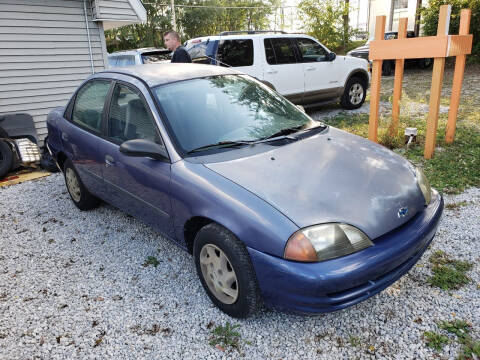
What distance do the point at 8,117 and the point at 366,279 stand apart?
22.6 ft

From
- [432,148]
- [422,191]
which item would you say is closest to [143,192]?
[422,191]

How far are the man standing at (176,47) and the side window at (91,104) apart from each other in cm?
227

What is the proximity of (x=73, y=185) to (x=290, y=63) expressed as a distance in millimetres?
5518

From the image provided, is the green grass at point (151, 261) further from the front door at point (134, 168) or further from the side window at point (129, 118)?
the side window at point (129, 118)

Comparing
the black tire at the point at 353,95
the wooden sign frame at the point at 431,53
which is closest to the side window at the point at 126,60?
the black tire at the point at 353,95

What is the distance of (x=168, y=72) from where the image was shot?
141 inches

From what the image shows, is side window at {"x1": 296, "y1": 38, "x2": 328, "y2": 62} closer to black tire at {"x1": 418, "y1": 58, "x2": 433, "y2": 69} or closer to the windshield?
the windshield

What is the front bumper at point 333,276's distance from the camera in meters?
2.19

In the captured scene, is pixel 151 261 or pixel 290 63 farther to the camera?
pixel 290 63

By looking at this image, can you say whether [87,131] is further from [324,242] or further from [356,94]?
[356,94]

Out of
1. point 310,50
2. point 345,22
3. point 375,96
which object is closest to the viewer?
point 375,96

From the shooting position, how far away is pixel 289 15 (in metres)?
19.6

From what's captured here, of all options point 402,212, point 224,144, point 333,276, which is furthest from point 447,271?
point 224,144

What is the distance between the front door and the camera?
306cm
